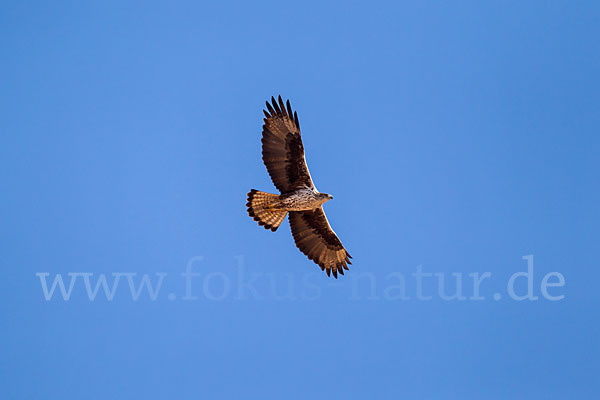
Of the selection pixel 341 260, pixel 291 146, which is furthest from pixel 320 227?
pixel 291 146

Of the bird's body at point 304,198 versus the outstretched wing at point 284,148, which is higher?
the outstretched wing at point 284,148

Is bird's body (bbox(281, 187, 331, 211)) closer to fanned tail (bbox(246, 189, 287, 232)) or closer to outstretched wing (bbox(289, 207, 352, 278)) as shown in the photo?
fanned tail (bbox(246, 189, 287, 232))

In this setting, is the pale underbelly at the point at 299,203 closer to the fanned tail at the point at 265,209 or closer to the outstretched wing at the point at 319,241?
the fanned tail at the point at 265,209

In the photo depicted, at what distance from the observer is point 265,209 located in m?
14.2

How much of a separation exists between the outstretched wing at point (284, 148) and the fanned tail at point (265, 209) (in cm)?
37

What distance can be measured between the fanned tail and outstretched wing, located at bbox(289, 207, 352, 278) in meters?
0.80

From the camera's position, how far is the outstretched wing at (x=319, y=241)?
1505cm

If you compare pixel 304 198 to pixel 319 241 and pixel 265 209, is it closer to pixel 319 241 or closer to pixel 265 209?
pixel 265 209

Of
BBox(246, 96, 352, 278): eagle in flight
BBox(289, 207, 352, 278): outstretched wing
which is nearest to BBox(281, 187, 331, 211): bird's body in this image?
BBox(246, 96, 352, 278): eagle in flight

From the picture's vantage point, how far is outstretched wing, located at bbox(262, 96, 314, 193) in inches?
547

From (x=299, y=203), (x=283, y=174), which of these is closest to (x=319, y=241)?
(x=299, y=203)

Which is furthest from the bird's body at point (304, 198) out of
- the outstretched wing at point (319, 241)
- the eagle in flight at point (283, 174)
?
the outstretched wing at point (319, 241)

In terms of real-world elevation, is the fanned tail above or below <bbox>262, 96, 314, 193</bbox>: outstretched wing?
below

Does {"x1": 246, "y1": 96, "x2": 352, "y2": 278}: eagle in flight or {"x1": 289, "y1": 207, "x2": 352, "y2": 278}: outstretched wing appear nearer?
{"x1": 246, "y1": 96, "x2": 352, "y2": 278}: eagle in flight
